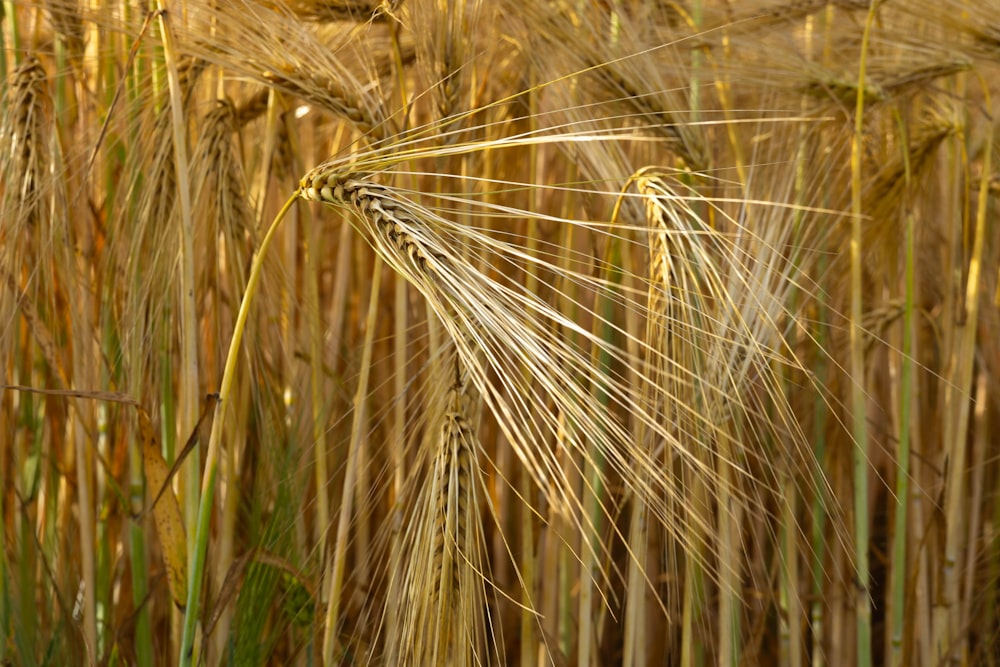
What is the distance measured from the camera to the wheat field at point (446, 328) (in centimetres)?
90

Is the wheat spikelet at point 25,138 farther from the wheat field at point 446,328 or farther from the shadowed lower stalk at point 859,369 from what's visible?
the shadowed lower stalk at point 859,369

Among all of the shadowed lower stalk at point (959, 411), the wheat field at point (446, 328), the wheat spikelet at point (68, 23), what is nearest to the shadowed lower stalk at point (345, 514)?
the wheat field at point (446, 328)

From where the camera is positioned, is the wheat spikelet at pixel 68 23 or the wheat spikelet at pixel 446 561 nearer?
the wheat spikelet at pixel 446 561

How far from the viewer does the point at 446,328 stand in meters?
0.85

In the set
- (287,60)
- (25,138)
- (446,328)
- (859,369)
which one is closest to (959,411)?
(859,369)

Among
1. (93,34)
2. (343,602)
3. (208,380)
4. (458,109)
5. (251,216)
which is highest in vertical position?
(93,34)

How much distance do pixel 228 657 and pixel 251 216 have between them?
0.52 m

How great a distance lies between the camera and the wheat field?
2.97 feet

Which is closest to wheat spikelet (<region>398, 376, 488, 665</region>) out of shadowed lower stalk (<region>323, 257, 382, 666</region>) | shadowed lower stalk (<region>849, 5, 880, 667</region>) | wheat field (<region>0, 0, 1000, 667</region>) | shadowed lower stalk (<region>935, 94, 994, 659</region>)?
wheat field (<region>0, 0, 1000, 667</region>)

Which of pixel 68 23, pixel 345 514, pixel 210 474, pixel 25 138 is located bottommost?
pixel 345 514

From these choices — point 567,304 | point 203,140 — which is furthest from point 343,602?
point 203,140

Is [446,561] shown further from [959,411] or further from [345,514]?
[959,411]

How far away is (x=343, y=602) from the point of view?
146 cm

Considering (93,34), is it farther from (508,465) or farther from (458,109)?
(508,465)
